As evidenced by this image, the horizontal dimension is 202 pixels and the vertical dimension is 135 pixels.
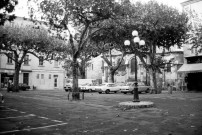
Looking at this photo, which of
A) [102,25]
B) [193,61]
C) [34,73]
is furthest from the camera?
[34,73]

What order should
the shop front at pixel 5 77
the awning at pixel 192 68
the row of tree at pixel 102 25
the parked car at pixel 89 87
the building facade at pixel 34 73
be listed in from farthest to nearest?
the building facade at pixel 34 73 → the shop front at pixel 5 77 → the parked car at pixel 89 87 → the awning at pixel 192 68 → the row of tree at pixel 102 25

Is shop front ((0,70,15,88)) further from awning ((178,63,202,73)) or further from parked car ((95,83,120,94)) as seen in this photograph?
awning ((178,63,202,73))

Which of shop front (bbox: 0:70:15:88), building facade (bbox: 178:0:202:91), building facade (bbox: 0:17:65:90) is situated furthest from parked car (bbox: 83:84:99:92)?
shop front (bbox: 0:70:15:88)

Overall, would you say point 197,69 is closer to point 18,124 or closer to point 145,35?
point 145,35

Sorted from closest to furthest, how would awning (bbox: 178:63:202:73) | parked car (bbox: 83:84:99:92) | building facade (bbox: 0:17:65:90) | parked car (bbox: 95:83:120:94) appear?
awning (bbox: 178:63:202:73)
parked car (bbox: 95:83:120:94)
parked car (bbox: 83:84:99:92)
building facade (bbox: 0:17:65:90)

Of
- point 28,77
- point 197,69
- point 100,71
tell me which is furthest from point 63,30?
point 100,71

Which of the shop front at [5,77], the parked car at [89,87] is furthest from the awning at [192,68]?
the shop front at [5,77]

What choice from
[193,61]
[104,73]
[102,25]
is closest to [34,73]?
[104,73]

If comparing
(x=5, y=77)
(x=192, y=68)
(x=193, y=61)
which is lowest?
(x=5, y=77)

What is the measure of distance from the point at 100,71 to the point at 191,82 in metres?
26.7

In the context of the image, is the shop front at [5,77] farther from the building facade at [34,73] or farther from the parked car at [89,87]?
the parked car at [89,87]

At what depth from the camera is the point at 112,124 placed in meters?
8.23

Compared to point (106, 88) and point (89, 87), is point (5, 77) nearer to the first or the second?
point (89, 87)

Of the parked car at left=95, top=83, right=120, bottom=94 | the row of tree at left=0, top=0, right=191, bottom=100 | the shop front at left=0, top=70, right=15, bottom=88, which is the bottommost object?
the parked car at left=95, top=83, right=120, bottom=94
